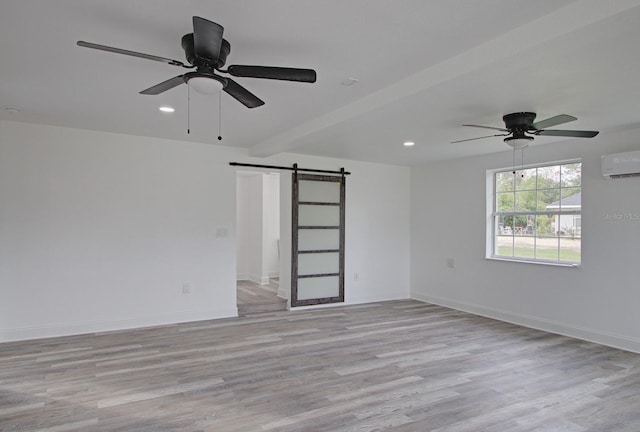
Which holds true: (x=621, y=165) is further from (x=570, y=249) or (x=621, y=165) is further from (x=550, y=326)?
(x=550, y=326)

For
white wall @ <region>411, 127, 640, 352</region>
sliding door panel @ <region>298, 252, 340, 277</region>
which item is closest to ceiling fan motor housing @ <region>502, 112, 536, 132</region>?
white wall @ <region>411, 127, 640, 352</region>

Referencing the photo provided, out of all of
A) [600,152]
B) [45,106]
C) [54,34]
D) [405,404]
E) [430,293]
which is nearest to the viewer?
[54,34]

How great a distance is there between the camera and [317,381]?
136 inches

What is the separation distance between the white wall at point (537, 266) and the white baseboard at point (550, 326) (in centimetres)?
1

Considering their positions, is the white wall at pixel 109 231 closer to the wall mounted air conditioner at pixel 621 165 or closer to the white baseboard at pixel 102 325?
the white baseboard at pixel 102 325

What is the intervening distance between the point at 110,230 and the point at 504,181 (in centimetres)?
550

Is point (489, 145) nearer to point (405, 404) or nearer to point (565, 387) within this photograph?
point (565, 387)

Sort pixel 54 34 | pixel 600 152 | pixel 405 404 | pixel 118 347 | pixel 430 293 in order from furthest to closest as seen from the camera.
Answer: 1. pixel 430 293
2. pixel 600 152
3. pixel 118 347
4. pixel 405 404
5. pixel 54 34

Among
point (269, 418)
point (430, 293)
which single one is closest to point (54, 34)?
point (269, 418)

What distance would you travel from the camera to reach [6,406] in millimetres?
2930

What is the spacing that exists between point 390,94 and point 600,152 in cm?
313

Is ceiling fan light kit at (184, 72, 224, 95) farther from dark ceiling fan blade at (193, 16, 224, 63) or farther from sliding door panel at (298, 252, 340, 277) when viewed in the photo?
sliding door panel at (298, 252, 340, 277)

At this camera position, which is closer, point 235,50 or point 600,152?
point 235,50

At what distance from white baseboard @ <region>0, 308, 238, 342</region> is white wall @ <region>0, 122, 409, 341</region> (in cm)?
1
